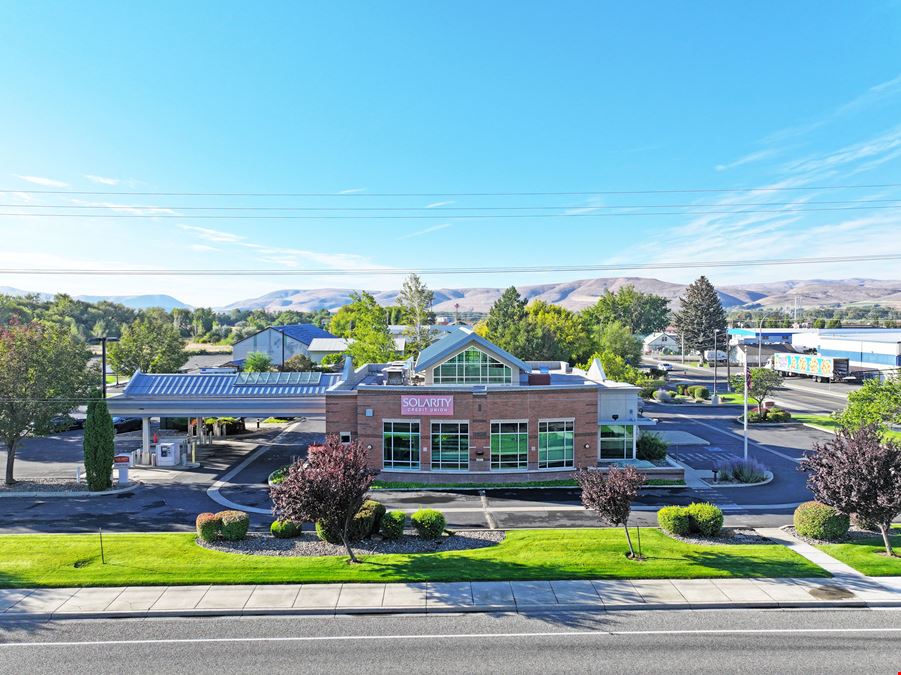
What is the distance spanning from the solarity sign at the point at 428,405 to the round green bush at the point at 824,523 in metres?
18.6

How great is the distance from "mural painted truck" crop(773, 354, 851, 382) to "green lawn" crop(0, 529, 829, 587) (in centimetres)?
7607

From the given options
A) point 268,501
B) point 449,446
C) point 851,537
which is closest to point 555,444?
point 449,446

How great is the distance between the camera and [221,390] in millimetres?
40062

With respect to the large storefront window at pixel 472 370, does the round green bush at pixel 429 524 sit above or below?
below

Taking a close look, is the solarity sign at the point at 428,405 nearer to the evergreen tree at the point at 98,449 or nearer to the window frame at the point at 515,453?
the window frame at the point at 515,453

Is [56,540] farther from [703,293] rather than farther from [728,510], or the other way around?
[703,293]

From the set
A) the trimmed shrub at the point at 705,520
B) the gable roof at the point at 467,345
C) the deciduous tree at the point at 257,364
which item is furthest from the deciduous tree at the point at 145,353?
the trimmed shrub at the point at 705,520

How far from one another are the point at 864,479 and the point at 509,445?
59.1ft

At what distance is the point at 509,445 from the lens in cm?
3553

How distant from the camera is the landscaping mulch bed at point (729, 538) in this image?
23.9 metres

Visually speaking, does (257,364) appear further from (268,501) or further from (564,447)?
(564,447)

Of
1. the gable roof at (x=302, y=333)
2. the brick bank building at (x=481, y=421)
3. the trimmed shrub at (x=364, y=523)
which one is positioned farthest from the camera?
the gable roof at (x=302, y=333)

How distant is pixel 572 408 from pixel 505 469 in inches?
216

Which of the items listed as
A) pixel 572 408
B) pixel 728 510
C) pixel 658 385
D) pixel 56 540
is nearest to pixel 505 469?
pixel 572 408
